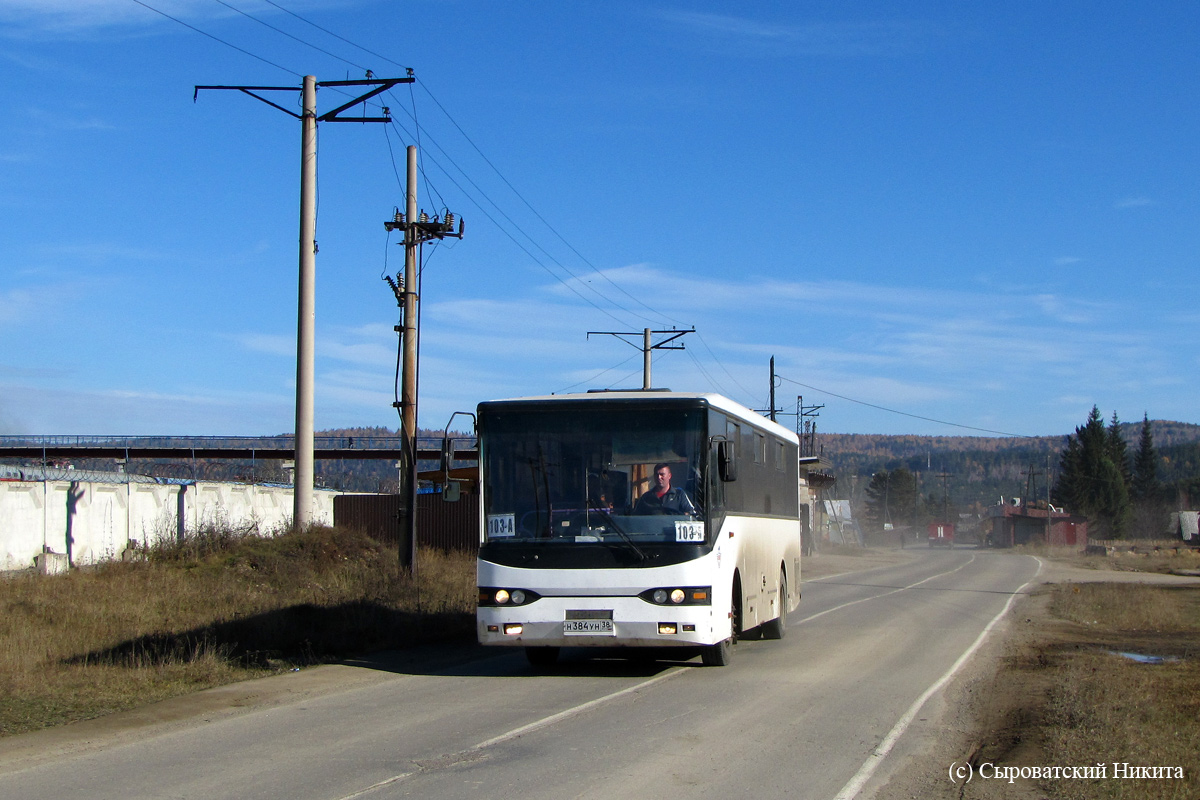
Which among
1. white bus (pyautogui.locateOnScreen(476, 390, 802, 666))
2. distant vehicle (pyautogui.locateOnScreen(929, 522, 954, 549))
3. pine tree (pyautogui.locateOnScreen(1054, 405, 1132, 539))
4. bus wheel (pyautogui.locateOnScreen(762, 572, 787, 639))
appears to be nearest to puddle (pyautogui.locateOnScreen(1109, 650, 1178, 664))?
bus wheel (pyautogui.locateOnScreen(762, 572, 787, 639))

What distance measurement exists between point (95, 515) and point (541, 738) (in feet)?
75.9

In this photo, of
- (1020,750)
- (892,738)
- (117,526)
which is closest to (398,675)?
(892,738)

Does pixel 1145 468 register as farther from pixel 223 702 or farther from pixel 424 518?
pixel 223 702

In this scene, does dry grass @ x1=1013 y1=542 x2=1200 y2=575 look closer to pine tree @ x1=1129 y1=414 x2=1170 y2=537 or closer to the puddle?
the puddle

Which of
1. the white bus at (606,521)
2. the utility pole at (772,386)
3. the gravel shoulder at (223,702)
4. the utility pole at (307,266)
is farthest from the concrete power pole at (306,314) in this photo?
the utility pole at (772,386)

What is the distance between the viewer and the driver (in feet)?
41.6

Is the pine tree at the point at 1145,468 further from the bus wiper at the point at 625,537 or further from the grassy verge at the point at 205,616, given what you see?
the bus wiper at the point at 625,537

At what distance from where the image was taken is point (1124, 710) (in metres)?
10.2

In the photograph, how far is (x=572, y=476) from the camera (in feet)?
42.2

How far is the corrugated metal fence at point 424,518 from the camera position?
35.1 meters

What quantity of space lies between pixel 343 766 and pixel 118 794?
150 centimetres

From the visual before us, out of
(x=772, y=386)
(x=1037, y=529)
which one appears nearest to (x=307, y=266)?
(x=772, y=386)

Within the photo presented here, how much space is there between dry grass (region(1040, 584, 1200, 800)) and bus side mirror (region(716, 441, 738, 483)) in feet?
13.2

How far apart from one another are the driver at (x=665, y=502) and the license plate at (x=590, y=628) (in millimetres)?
1299
